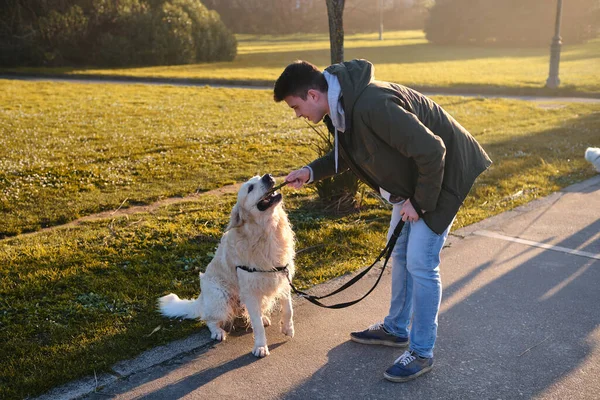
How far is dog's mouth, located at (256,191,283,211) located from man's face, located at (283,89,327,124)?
813 millimetres

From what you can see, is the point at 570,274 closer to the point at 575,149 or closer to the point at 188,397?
the point at 188,397

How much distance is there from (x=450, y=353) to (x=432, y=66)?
3211 cm

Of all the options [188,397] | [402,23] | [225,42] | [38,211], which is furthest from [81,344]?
[402,23]

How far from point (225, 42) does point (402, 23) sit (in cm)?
4269

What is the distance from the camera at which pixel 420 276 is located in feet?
12.9

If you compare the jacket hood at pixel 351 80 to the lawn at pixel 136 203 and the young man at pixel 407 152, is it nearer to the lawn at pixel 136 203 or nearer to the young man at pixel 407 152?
the young man at pixel 407 152

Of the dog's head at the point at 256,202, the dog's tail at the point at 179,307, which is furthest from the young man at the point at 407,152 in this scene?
the dog's tail at the point at 179,307

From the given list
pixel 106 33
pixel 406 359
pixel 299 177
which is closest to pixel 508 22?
pixel 106 33

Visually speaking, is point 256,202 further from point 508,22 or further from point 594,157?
point 508,22

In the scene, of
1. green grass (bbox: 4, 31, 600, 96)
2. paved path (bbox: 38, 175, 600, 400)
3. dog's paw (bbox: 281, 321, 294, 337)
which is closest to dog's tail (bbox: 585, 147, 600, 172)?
paved path (bbox: 38, 175, 600, 400)

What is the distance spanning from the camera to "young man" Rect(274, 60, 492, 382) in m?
3.46

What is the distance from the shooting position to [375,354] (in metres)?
4.39

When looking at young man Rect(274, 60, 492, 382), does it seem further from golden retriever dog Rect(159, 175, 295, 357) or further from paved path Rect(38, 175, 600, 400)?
golden retriever dog Rect(159, 175, 295, 357)

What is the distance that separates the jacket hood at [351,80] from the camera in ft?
11.7
